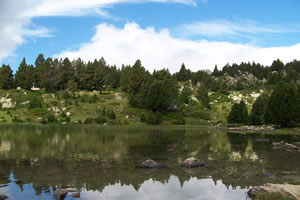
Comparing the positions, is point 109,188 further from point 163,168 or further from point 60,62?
point 60,62

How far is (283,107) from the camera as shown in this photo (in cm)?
7925

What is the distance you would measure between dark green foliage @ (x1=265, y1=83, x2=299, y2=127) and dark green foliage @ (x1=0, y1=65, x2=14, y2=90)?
10605 cm

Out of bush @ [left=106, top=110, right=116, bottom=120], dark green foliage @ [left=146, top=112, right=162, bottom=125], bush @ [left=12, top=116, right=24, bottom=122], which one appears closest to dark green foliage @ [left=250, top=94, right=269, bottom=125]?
dark green foliage @ [left=146, top=112, right=162, bottom=125]

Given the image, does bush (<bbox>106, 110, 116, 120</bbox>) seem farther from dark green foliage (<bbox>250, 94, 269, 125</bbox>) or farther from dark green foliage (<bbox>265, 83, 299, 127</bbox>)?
dark green foliage (<bbox>265, 83, 299, 127</bbox>)

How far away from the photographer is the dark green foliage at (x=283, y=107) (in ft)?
258

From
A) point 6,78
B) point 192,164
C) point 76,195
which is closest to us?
point 76,195

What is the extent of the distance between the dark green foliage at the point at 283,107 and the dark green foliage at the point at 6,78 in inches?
4175

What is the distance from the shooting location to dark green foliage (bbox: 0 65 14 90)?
5005 inches

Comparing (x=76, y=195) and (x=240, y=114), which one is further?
(x=240, y=114)

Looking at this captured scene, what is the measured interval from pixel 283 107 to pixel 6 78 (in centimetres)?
11059

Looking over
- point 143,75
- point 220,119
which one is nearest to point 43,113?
point 143,75

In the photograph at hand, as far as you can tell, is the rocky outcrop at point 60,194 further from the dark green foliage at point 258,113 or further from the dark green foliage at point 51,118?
the dark green foliage at point 258,113

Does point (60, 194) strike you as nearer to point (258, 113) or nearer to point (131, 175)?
point (131, 175)

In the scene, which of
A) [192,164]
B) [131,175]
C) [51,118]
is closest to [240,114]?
[51,118]
